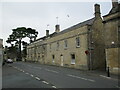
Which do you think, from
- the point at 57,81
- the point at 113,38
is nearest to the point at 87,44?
the point at 113,38

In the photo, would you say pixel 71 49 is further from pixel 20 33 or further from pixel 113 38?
pixel 20 33

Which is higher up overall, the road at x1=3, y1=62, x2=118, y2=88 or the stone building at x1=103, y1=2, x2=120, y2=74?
the stone building at x1=103, y1=2, x2=120, y2=74

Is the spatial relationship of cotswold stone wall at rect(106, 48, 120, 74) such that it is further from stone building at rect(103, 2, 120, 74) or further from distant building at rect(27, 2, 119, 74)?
distant building at rect(27, 2, 119, 74)

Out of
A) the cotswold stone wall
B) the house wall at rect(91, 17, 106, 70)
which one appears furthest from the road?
the house wall at rect(91, 17, 106, 70)

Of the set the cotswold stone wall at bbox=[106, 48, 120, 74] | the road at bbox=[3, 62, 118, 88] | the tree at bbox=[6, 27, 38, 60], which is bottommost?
the road at bbox=[3, 62, 118, 88]

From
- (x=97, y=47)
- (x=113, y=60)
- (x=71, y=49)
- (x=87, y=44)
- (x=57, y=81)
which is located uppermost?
(x=87, y=44)

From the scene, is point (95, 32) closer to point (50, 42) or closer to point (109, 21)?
point (109, 21)

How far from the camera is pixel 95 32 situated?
30.1m

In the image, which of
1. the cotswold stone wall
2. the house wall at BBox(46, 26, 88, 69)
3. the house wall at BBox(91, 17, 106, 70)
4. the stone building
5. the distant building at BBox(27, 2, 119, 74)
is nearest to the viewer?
the cotswold stone wall

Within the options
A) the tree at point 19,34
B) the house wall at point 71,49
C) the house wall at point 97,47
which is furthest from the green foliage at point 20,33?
the house wall at point 97,47

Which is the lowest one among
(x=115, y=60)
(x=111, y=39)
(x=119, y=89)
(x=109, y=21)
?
(x=119, y=89)

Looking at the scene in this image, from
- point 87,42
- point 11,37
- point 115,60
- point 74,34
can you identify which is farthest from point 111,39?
point 11,37

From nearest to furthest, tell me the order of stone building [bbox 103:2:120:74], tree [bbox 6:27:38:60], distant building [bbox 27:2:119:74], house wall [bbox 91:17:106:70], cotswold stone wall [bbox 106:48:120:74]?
cotswold stone wall [bbox 106:48:120:74] → stone building [bbox 103:2:120:74] → distant building [bbox 27:2:119:74] → house wall [bbox 91:17:106:70] → tree [bbox 6:27:38:60]

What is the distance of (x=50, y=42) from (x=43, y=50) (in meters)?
6.66
